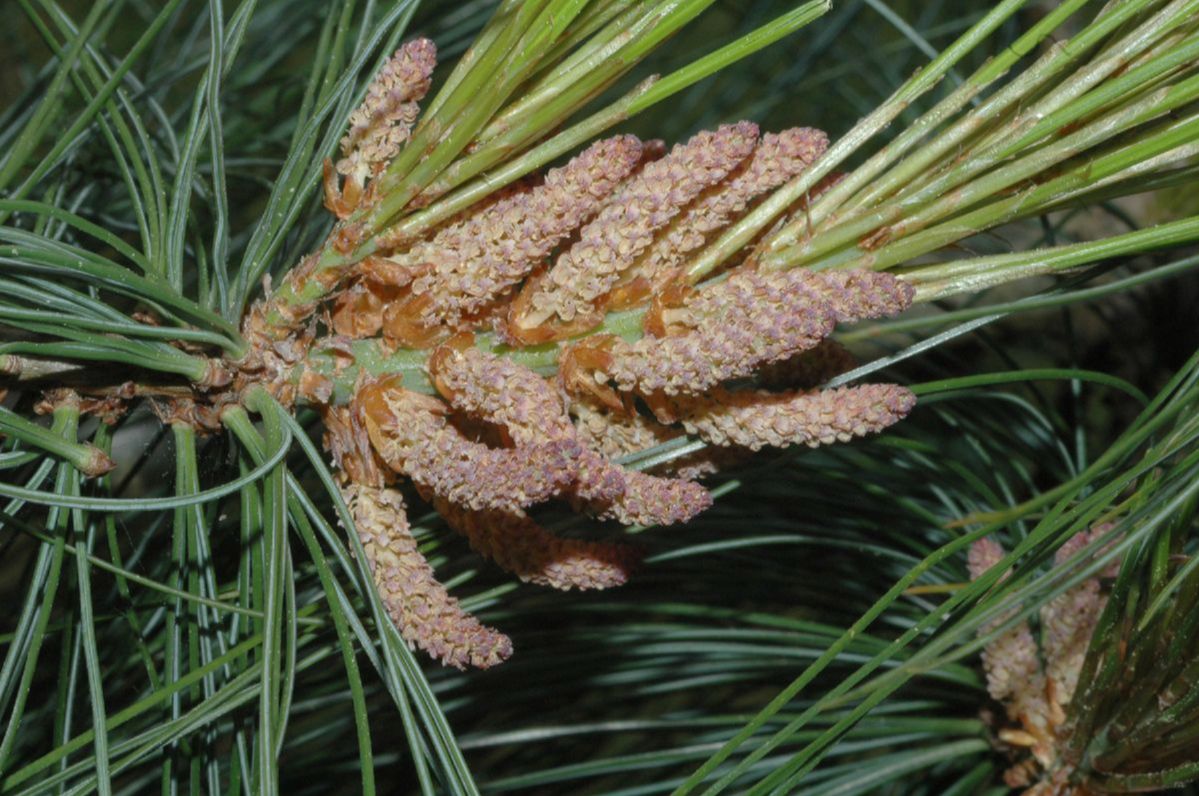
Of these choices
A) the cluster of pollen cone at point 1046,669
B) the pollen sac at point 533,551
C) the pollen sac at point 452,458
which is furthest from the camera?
the cluster of pollen cone at point 1046,669

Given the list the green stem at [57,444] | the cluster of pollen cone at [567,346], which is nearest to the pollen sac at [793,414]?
the cluster of pollen cone at [567,346]

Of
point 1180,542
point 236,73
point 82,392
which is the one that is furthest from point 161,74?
point 1180,542

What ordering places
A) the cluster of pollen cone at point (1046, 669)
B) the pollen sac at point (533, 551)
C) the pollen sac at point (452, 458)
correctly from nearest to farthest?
1. the pollen sac at point (452, 458)
2. the pollen sac at point (533, 551)
3. the cluster of pollen cone at point (1046, 669)

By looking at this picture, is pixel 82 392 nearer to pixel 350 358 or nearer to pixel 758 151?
pixel 350 358

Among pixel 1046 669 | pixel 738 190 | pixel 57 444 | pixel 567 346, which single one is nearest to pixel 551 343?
pixel 567 346

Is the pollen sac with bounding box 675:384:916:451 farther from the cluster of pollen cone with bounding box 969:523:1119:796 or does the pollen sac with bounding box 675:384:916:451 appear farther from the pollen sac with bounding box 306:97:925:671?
the cluster of pollen cone with bounding box 969:523:1119:796

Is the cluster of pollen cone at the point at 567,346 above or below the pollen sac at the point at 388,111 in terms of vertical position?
below

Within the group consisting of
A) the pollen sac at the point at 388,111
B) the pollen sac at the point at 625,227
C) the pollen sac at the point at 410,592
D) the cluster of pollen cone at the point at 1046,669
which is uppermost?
the pollen sac at the point at 388,111

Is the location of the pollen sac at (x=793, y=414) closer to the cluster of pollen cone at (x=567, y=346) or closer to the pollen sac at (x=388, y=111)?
the cluster of pollen cone at (x=567, y=346)

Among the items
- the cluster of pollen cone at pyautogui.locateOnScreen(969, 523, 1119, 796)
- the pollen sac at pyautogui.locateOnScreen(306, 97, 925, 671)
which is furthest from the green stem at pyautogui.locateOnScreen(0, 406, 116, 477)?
the cluster of pollen cone at pyautogui.locateOnScreen(969, 523, 1119, 796)
